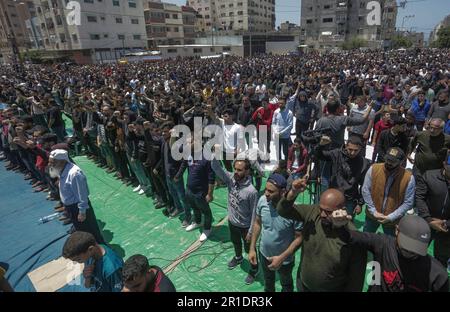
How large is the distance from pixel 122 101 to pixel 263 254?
7.68 meters

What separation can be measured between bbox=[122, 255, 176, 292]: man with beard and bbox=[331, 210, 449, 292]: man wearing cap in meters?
1.50

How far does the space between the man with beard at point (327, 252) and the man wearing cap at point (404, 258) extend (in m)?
0.09

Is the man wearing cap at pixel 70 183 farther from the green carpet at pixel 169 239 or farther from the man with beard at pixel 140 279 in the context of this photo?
the man with beard at pixel 140 279

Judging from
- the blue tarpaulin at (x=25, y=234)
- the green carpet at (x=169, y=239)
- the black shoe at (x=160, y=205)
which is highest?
the black shoe at (x=160, y=205)

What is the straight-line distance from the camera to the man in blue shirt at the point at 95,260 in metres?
2.35

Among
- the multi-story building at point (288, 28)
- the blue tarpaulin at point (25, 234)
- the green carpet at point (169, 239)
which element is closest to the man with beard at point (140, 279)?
the green carpet at point (169, 239)

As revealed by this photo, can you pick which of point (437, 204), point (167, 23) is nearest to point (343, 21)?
point (167, 23)

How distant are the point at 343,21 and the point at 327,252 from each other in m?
85.9

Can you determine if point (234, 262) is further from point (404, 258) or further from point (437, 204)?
point (437, 204)

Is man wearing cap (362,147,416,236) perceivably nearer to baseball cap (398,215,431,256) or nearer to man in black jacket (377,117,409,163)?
baseball cap (398,215,431,256)

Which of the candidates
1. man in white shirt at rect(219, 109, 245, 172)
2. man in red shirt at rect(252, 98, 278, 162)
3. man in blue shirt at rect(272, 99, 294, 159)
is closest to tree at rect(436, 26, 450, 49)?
man in red shirt at rect(252, 98, 278, 162)

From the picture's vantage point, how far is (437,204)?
293 centimetres

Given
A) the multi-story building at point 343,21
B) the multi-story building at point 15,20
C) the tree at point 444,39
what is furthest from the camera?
the multi-story building at point 343,21
